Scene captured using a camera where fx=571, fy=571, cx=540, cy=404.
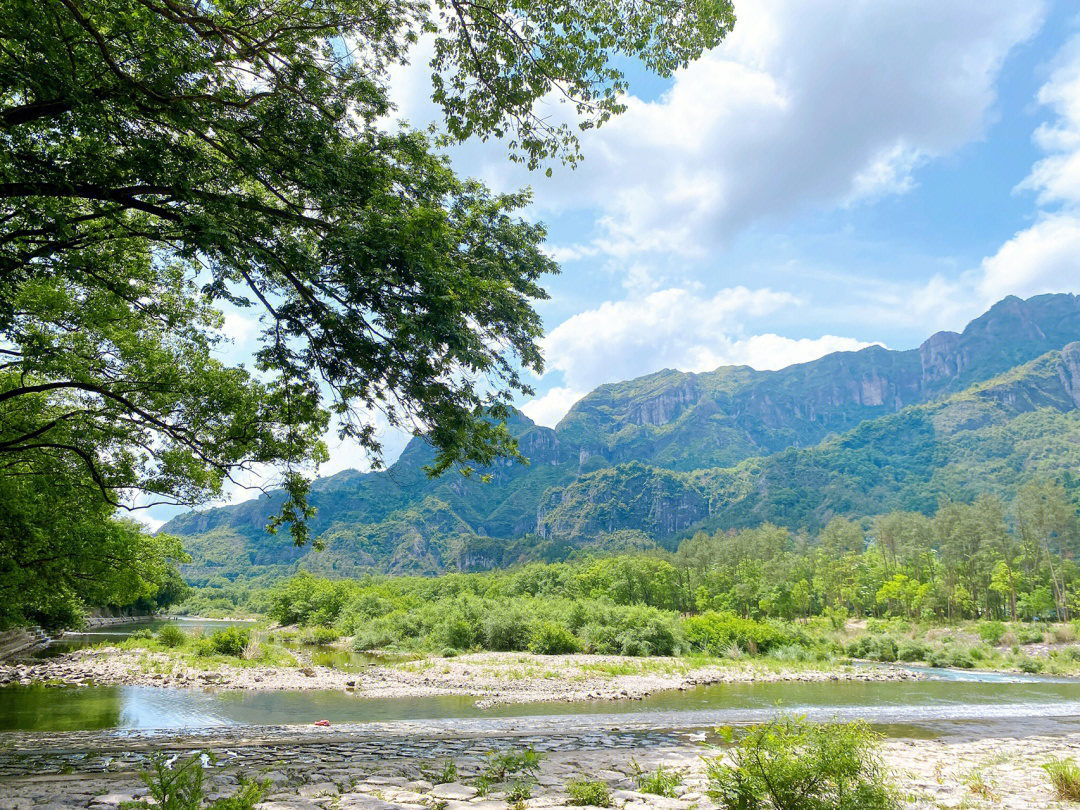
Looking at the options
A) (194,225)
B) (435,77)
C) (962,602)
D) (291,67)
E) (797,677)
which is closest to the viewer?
(194,225)

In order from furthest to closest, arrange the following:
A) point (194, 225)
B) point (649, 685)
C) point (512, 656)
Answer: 1. point (512, 656)
2. point (649, 685)
3. point (194, 225)

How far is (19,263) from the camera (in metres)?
7.69

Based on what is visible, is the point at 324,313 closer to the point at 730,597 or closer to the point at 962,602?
the point at 730,597

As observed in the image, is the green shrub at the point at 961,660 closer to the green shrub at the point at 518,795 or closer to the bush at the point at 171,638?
the green shrub at the point at 518,795

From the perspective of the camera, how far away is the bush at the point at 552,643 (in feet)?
128

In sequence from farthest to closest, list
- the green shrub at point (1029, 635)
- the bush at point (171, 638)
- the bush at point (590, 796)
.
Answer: the green shrub at point (1029, 635) → the bush at point (171, 638) → the bush at point (590, 796)

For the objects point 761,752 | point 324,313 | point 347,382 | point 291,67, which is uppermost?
point 291,67

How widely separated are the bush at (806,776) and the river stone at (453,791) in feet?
10.5

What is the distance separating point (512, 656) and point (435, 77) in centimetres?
3465

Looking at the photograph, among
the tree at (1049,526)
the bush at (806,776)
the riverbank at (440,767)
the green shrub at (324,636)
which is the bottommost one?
the green shrub at (324,636)

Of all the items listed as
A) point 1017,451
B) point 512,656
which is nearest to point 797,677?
point 512,656

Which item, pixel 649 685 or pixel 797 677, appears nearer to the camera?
pixel 649 685

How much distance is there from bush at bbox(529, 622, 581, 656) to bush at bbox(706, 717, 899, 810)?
1383 inches

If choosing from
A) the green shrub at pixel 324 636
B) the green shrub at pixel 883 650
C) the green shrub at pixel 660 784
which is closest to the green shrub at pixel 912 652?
the green shrub at pixel 883 650
